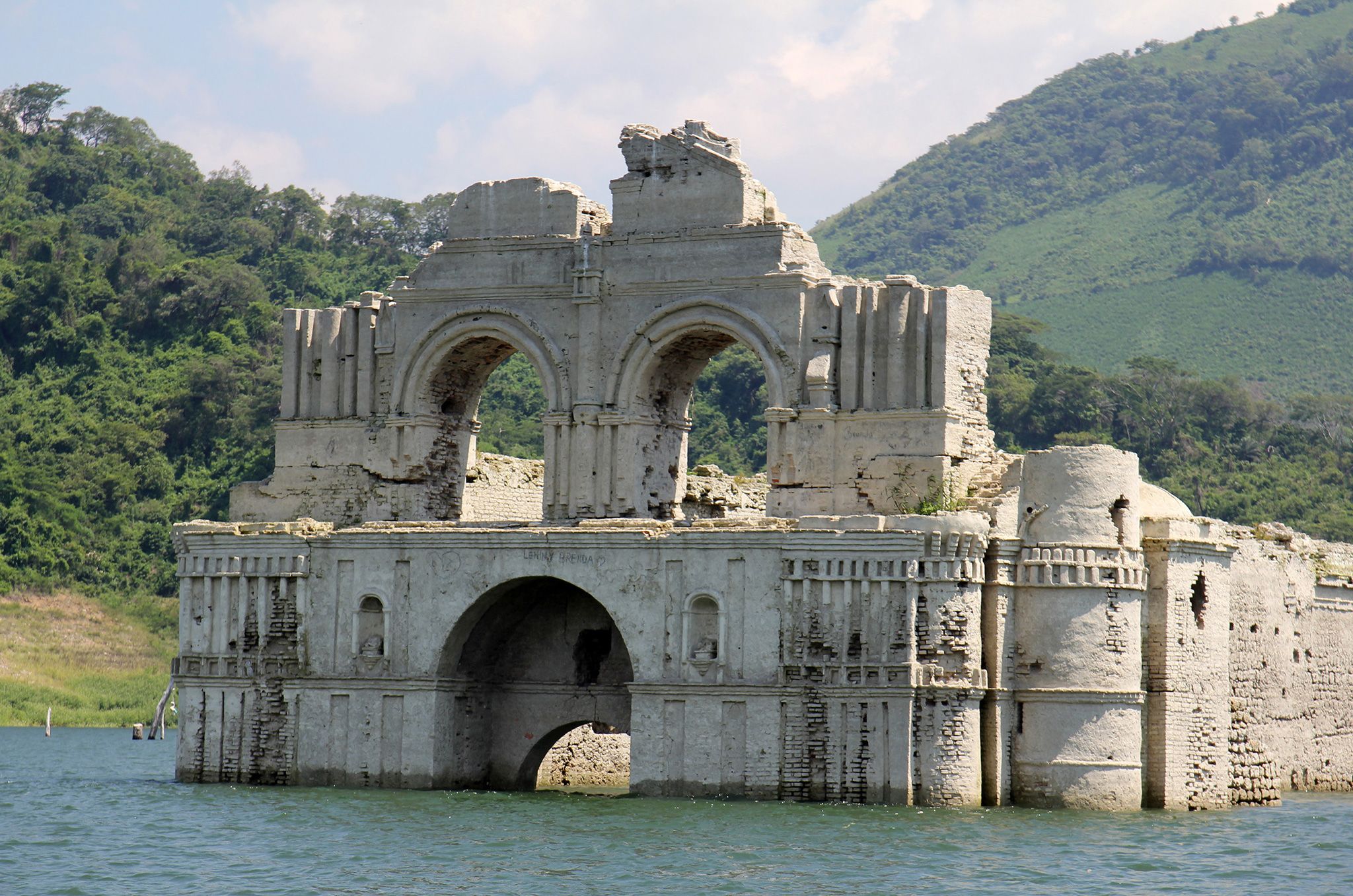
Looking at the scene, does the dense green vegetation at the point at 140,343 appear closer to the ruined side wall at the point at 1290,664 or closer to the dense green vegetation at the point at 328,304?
the dense green vegetation at the point at 328,304

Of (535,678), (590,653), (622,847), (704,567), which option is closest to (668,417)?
(590,653)

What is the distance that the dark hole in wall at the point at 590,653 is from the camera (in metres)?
37.2

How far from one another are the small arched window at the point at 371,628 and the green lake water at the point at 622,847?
2130 millimetres

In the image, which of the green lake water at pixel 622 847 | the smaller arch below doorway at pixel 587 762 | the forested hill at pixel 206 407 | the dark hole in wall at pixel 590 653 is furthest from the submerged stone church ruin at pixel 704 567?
the forested hill at pixel 206 407

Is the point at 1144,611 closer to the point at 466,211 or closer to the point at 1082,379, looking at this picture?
the point at 466,211

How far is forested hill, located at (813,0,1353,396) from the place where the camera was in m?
95.1

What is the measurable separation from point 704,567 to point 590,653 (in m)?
4.29

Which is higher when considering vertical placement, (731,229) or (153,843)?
(731,229)

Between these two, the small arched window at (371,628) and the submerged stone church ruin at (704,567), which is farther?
the small arched window at (371,628)

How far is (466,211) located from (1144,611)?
495 inches

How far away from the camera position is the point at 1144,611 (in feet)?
114

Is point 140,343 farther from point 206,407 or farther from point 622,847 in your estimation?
point 622,847

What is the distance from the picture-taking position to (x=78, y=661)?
66000mm

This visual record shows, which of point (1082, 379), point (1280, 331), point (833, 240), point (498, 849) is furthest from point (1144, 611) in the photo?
point (833, 240)
